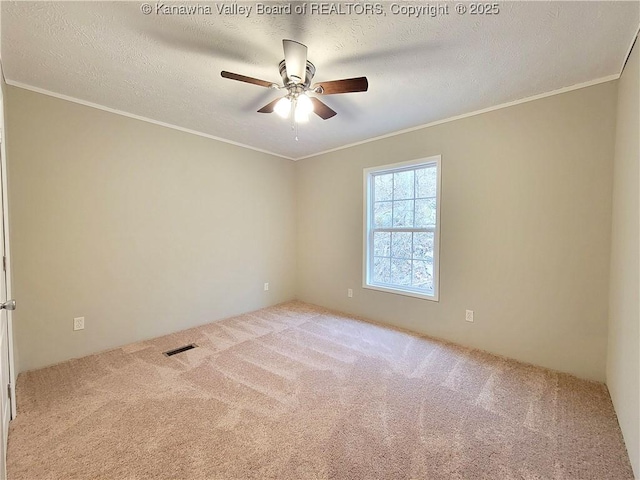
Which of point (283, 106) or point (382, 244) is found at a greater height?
point (283, 106)

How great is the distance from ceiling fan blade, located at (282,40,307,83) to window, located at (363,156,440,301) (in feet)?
6.24

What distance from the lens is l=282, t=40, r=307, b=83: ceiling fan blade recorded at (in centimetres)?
153

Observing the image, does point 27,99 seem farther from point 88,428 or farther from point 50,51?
point 88,428

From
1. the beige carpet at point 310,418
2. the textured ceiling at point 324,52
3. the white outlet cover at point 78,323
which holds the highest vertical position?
the textured ceiling at point 324,52

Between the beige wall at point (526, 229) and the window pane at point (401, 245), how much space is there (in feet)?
1.55

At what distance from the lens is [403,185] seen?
11.2 feet

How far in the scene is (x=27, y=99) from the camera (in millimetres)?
2236

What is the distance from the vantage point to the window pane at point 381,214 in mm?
3541

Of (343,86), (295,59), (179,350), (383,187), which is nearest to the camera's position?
(295,59)

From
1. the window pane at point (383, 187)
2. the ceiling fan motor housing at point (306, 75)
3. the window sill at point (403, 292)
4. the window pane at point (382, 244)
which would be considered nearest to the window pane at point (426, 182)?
the window pane at point (383, 187)

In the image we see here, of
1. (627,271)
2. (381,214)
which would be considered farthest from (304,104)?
(627,271)

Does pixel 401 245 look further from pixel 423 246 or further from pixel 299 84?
pixel 299 84

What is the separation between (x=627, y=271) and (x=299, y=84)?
7.78 ft

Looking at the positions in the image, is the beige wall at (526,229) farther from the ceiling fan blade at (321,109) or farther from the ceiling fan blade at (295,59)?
the ceiling fan blade at (295,59)
